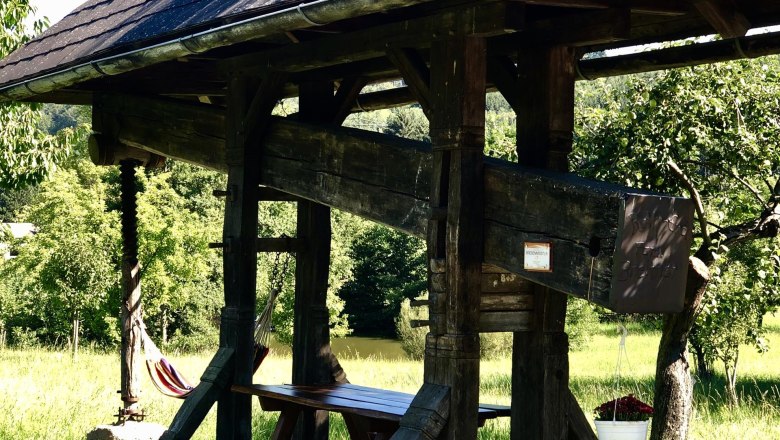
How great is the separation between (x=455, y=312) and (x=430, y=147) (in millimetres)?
851

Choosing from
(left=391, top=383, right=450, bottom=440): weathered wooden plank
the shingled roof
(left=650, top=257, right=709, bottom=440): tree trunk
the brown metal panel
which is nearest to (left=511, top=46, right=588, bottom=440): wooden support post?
the shingled roof

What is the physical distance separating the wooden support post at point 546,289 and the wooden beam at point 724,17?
0.80m

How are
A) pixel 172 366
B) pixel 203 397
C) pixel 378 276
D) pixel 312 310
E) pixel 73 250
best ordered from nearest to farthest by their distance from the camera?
pixel 203 397, pixel 312 310, pixel 172 366, pixel 73 250, pixel 378 276

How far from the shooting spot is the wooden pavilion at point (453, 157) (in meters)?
4.28

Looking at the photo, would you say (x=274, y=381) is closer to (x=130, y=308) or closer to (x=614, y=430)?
(x=130, y=308)

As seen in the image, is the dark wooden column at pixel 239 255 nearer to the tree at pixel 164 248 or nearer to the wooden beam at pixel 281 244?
the wooden beam at pixel 281 244

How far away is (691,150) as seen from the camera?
9500mm

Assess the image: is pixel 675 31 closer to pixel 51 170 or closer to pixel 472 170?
pixel 472 170

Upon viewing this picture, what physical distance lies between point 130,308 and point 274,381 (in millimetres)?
7697

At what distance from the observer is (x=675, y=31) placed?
518cm

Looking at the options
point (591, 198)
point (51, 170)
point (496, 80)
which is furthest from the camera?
point (51, 170)

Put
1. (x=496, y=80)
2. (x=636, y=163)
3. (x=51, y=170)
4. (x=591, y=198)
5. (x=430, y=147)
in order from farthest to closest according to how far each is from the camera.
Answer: (x=51, y=170) → (x=636, y=163) → (x=496, y=80) → (x=430, y=147) → (x=591, y=198)

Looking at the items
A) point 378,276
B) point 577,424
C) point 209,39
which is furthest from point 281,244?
point 378,276

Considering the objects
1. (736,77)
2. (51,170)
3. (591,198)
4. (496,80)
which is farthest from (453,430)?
(51,170)
